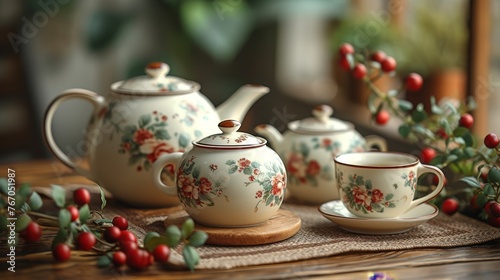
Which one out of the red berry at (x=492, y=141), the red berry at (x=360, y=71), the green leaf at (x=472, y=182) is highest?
the red berry at (x=360, y=71)

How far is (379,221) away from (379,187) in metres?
0.05

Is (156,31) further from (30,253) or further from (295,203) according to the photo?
(30,253)

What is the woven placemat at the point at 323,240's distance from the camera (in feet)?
3.30

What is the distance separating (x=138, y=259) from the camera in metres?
0.96

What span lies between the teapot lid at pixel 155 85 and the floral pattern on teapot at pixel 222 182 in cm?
22

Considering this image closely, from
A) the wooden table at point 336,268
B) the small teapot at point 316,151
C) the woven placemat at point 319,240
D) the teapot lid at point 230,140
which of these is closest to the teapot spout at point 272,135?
the small teapot at point 316,151

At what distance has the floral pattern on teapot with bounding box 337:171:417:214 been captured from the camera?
1.10 meters

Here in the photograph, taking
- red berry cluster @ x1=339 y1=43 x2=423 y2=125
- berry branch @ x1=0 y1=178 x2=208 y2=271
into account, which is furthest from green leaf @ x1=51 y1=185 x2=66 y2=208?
red berry cluster @ x1=339 y1=43 x2=423 y2=125

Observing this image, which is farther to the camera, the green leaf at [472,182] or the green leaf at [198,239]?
the green leaf at [472,182]

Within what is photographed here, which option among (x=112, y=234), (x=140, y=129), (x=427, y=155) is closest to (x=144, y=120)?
(x=140, y=129)

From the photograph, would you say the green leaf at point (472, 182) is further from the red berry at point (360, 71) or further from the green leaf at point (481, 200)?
the red berry at point (360, 71)

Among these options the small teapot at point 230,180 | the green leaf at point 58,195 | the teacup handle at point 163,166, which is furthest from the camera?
the teacup handle at point 163,166

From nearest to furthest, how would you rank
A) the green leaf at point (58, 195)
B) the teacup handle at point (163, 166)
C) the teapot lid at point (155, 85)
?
the green leaf at point (58, 195)
the teacup handle at point (163, 166)
the teapot lid at point (155, 85)

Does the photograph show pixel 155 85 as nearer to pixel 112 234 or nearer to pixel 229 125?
pixel 229 125
